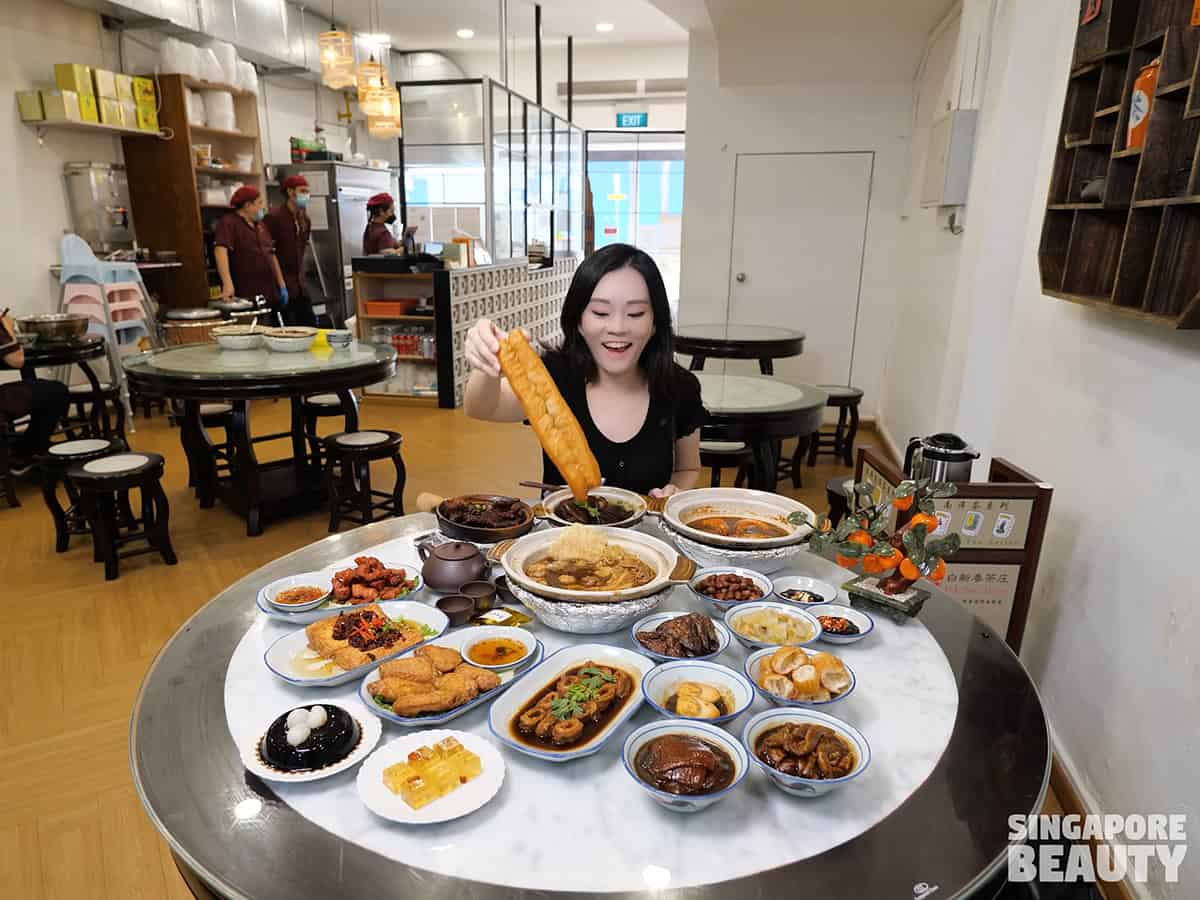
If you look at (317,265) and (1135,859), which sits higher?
(317,265)

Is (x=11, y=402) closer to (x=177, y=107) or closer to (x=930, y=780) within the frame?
(x=177, y=107)

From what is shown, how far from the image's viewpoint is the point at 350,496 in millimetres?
4117

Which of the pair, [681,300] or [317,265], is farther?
[317,265]

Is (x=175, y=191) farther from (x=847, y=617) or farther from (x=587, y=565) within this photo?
(x=847, y=617)

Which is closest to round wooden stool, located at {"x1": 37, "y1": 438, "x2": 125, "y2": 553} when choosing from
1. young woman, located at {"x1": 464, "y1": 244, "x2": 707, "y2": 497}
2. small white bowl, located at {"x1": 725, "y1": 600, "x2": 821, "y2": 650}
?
young woman, located at {"x1": 464, "y1": 244, "x2": 707, "y2": 497}

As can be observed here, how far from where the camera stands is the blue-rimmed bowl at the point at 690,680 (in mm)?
1064

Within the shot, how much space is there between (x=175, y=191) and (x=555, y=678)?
7153 millimetres

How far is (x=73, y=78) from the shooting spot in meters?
5.53

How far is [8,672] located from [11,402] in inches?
87.4

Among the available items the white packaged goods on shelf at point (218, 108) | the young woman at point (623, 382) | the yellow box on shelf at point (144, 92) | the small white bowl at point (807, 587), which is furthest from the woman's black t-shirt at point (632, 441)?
the white packaged goods on shelf at point (218, 108)

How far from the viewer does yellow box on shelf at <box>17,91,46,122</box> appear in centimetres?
546

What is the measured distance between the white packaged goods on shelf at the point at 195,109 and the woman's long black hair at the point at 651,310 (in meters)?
6.28

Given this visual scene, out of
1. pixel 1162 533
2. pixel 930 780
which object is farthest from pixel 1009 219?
pixel 930 780

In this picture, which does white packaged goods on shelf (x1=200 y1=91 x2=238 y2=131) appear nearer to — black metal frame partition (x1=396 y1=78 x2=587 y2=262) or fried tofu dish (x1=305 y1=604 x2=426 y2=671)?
black metal frame partition (x1=396 y1=78 x2=587 y2=262)
